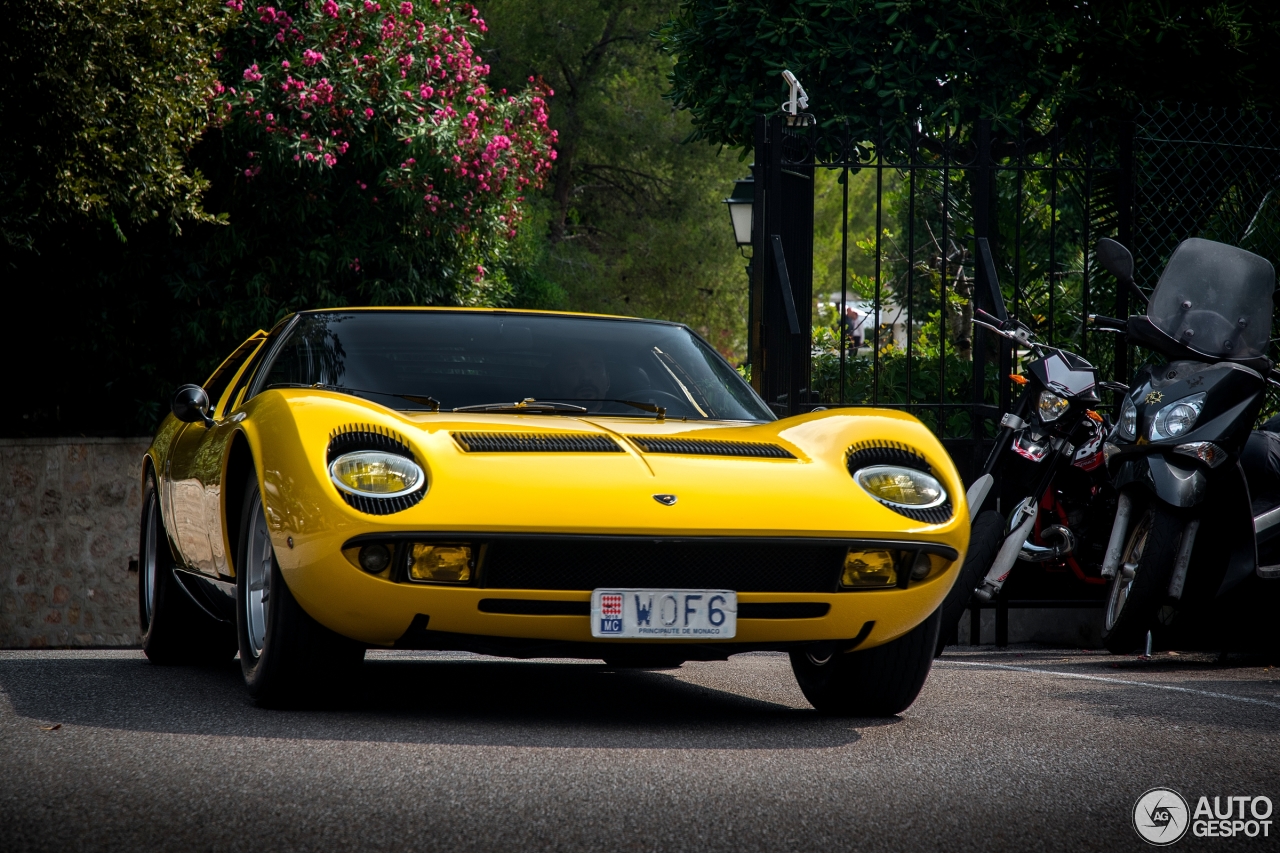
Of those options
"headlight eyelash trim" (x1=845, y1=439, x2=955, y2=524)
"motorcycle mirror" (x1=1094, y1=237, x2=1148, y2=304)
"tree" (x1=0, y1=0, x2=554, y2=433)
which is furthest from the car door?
"tree" (x1=0, y1=0, x2=554, y2=433)

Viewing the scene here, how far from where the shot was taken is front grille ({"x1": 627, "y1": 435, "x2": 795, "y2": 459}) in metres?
4.26

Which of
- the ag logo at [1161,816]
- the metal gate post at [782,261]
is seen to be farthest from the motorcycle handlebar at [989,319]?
the ag logo at [1161,816]

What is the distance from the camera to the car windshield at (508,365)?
194 inches

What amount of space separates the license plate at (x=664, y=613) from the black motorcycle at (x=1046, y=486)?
8.94 feet

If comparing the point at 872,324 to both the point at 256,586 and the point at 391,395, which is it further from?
the point at 256,586

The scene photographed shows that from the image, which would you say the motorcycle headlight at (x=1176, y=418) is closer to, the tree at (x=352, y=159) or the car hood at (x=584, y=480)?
the car hood at (x=584, y=480)

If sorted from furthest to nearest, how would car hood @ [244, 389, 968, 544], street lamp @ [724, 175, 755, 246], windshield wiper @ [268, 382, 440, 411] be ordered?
street lamp @ [724, 175, 755, 246], windshield wiper @ [268, 382, 440, 411], car hood @ [244, 389, 968, 544]

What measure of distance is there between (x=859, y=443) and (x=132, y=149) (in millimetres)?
7548

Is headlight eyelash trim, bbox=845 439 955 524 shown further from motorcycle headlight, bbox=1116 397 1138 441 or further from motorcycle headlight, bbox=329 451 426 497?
motorcycle headlight, bbox=1116 397 1138 441

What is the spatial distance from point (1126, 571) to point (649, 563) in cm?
292

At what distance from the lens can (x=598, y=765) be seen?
3.50 meters

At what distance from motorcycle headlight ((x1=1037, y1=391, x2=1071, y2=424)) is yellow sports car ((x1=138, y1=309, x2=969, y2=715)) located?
7.41ft

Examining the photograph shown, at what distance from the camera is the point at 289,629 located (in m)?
4.09

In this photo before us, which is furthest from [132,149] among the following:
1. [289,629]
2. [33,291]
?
[289,629]
